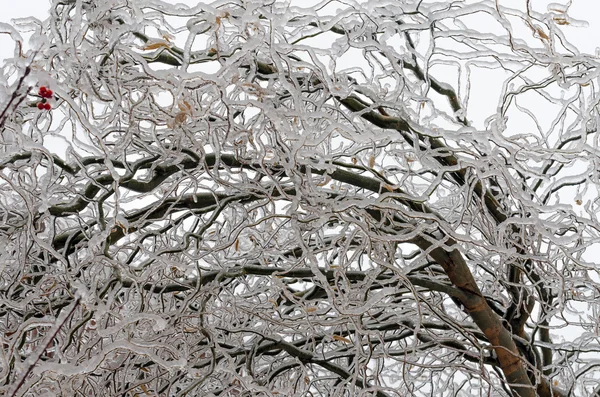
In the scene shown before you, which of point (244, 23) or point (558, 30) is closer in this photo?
point (244, 23)

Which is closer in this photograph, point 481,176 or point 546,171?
point 481,176

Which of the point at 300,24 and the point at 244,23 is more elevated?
the point at 300,24

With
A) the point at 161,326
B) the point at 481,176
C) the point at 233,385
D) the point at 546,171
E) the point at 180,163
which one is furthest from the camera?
the point at 546,171

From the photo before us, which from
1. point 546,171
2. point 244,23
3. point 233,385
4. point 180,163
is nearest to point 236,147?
point 180,163

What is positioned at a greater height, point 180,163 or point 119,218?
point 180,163

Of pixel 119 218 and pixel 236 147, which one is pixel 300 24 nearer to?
pixel 236 147

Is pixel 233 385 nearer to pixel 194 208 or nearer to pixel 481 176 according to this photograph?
pixel 194 208

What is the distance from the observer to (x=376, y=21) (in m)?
1.52

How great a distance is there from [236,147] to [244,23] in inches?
9.7

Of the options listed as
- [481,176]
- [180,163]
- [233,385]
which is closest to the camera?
[481,176]

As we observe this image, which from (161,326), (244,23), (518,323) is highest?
(518,323)

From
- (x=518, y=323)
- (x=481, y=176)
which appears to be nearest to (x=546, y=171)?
(x=518, y=323)

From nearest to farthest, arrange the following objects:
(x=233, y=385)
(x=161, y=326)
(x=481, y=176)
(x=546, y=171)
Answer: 1. (x=161, y=326)
2. (x=481, y=176)
3. (x=233, y=385)
4. (x=546, y=171)

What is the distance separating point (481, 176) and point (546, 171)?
0.62 m
